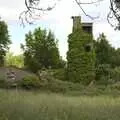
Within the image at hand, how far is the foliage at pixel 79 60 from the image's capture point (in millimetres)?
67938

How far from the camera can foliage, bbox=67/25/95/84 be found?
6794 centimetres

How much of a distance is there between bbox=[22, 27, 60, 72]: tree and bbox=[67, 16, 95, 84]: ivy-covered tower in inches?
520

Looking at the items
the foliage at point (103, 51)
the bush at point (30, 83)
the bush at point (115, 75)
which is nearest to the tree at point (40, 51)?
the foliage at point (103, 51)

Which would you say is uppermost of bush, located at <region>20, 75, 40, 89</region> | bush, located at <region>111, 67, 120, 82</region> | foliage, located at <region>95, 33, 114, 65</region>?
foliage, located at <region>95, 33, 114, 65</region>

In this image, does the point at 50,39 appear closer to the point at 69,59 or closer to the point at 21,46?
the point at 21,46

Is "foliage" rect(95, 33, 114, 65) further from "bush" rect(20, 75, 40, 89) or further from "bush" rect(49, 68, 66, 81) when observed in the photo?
"bush" rect(20, 75, 40, 89)

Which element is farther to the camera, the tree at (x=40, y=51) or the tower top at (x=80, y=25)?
the tree at (x=40, y=51)

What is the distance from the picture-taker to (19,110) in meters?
16.1

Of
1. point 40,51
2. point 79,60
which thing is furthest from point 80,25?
point 40,51

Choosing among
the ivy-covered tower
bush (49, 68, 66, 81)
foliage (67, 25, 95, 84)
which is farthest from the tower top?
bush (49, 68, 66, 81)

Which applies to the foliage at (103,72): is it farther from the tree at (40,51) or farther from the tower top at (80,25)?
the tree at (40,51)

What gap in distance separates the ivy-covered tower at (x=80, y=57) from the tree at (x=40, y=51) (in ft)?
43.3

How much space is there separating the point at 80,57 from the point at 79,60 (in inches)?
17.8

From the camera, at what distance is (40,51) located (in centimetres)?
8569
